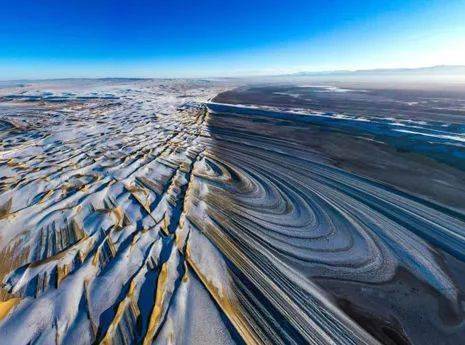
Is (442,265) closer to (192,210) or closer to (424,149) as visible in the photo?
(192,210)

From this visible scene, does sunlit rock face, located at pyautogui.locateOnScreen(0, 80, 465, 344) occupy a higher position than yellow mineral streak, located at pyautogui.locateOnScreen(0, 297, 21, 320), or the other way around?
yellow mineral streak, located at pyautogui.locateOnScreen(0, 297, 21, 320)

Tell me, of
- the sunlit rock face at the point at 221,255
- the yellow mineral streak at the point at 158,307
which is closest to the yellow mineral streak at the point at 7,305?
the sunlit rock face at the point at 221,255

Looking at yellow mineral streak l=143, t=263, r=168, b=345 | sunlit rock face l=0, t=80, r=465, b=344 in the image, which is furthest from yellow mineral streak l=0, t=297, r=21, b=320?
yellow mineral streak l=143, t=263, r=168, b=345

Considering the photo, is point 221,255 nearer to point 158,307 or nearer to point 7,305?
point 158,307

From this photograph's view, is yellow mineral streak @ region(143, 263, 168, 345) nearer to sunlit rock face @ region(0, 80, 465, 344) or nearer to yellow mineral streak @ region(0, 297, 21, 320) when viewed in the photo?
sunlit rock face @ region(0, 80, 465, 344)

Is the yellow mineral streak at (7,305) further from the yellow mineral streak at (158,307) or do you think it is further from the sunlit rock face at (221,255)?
the yellow mineral streak at (158,307)

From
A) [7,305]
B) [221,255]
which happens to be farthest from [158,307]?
[7,305]
